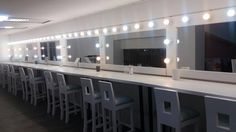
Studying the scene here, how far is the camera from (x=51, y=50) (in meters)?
5.96

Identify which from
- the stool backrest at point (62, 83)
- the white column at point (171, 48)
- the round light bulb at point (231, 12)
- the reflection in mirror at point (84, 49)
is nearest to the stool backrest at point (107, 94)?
the white column at point (171, 48)

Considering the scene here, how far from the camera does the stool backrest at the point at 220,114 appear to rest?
1.55 m

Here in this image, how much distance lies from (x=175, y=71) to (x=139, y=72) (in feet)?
2.68

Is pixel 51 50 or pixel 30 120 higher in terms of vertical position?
pixel 51 50

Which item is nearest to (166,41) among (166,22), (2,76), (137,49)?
(166,22)

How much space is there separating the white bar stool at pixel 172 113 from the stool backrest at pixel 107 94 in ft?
2.14

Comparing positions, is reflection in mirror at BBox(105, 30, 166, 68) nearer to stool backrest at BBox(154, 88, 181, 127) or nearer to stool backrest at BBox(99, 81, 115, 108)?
stool backrest at BBox(99, 81, 115, 108)

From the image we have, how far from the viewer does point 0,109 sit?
15.3 ft

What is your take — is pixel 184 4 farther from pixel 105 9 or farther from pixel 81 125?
pixel 81 125

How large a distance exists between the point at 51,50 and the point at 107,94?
3650 millimetres

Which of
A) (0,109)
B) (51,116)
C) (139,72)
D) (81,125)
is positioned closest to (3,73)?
(0,109)

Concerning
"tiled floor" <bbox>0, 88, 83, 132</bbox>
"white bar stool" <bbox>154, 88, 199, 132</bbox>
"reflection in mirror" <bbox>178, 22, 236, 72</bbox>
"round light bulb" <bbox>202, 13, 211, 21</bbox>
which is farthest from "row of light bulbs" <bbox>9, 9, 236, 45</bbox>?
"tiled floor" <bbox>0, 88, 83, 132</bbox>

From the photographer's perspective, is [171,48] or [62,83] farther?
Answer: [62,83]

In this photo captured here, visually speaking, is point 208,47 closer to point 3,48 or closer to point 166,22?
point 166,22
